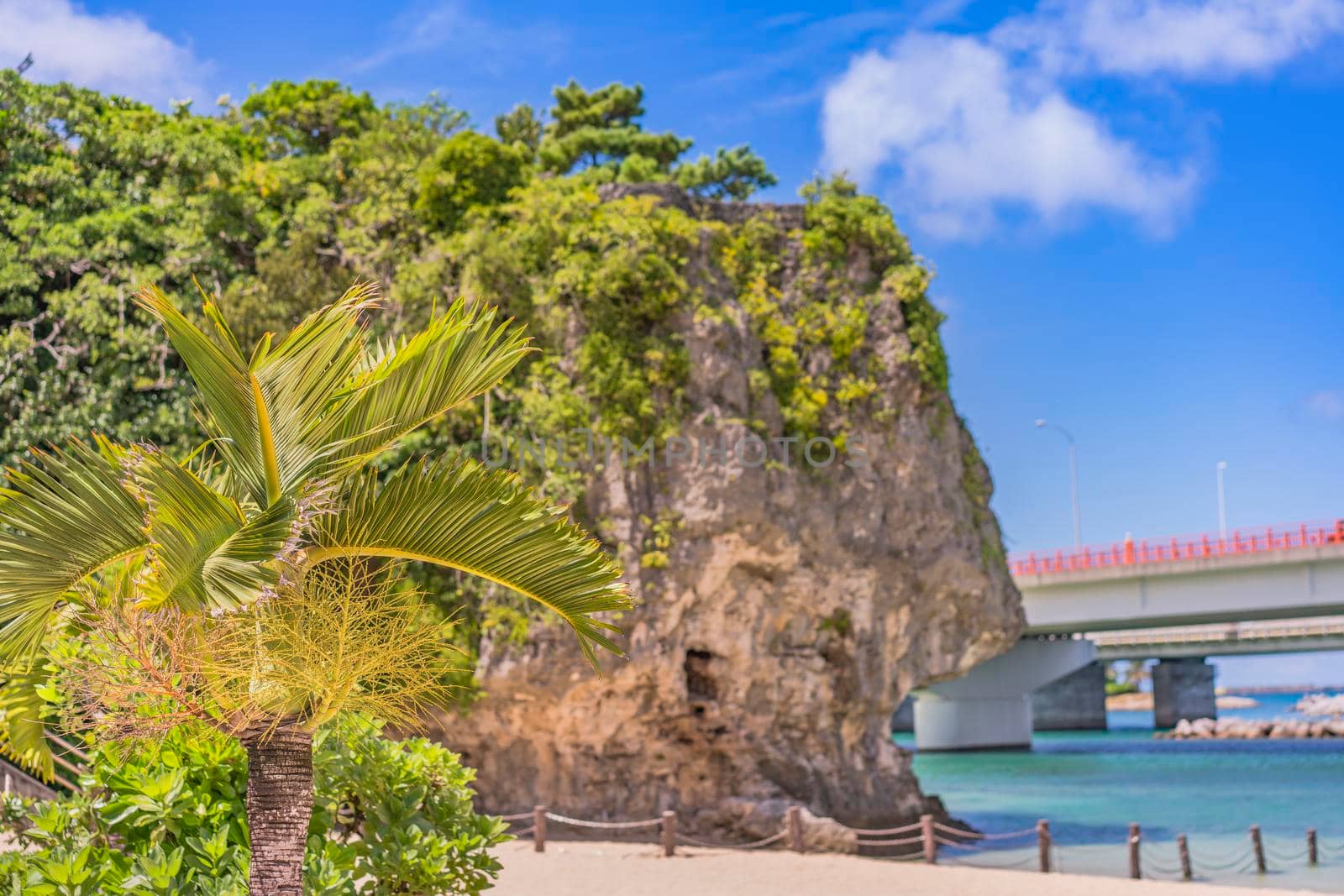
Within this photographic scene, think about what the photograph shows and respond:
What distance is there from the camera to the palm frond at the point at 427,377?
255 inches

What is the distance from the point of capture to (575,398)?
64.4 feet

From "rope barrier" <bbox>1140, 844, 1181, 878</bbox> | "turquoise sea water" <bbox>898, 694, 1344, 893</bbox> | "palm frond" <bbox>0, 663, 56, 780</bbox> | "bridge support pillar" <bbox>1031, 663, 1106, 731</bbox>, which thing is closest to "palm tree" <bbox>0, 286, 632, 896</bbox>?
"palm frond" <bbox>0, 663, 56, 780</bbox>

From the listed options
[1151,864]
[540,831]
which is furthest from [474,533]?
[1151,864]

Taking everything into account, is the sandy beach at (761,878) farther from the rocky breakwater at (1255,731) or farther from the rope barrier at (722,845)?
the rocky breakwater at (1255,731)

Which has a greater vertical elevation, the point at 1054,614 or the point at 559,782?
the point at 1054,614

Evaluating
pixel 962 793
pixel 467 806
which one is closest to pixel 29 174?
pixel 467 806

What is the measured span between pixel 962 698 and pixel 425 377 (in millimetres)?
45659

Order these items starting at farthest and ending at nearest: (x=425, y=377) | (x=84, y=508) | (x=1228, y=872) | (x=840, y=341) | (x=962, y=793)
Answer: (x=962, y=793) < (x=840, y=341) < (x=1228, y=872) < (x=425, y=377) < (x=84, y=508)

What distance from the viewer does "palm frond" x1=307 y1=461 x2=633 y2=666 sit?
664cm

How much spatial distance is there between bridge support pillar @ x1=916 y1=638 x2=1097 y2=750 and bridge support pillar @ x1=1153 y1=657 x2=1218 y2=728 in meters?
21.9

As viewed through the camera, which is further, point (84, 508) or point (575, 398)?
point (575, 398)

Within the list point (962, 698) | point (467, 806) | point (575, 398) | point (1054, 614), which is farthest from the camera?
point (962, 698)

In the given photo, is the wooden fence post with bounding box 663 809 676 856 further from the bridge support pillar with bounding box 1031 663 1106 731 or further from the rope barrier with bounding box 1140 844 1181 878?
the bridge support pillar with bounding box 1031 663 1106 731

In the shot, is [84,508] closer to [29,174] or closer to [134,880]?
[134,880]
